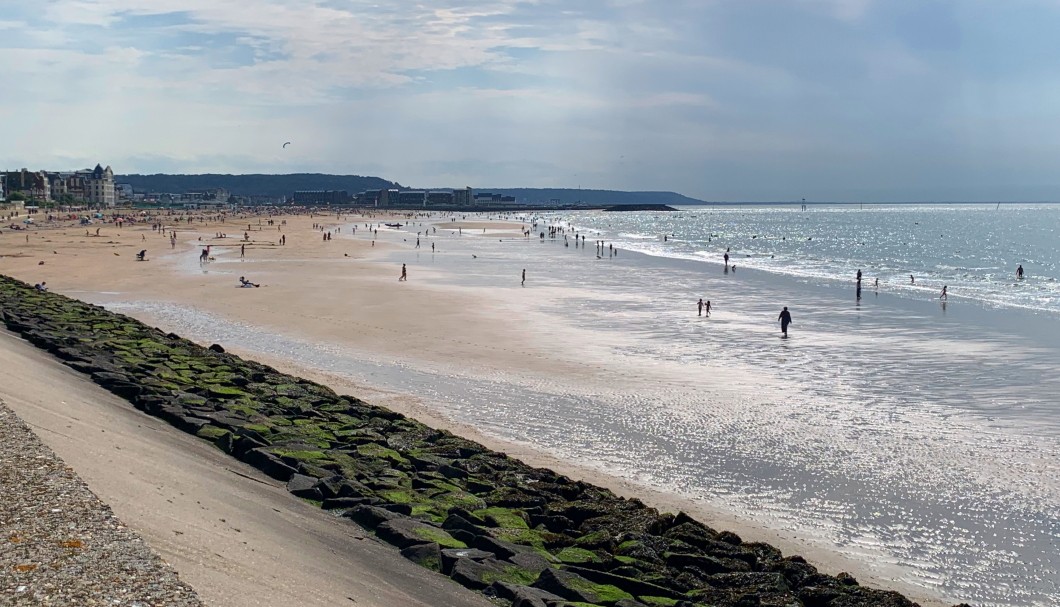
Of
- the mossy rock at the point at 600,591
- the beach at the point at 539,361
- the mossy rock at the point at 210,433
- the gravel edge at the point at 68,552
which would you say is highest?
the gravel edge at the point at 68,552

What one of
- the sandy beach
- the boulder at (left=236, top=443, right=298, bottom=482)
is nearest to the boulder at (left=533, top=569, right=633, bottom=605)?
the sandy beach

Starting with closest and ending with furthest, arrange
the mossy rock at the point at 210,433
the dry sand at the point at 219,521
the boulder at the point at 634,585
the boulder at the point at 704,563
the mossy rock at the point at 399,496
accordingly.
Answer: the dry sand at the point at 219,521 < the boulder at the point at 634,585 < the boulder at the point at 704,563 < the mossy rock at the point at 399,496 < the mossy rock at the point at 210,433

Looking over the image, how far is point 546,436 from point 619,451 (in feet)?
4.78

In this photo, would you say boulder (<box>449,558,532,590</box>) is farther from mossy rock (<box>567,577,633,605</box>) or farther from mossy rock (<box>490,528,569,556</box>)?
mossy rock (<box>490,528,569,556</box>)

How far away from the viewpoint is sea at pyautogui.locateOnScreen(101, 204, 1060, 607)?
455 inches

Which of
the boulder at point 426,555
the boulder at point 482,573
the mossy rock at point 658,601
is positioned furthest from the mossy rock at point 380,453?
the mossy rock at point 658,601

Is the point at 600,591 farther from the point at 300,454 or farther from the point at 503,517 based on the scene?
the point at 300,454

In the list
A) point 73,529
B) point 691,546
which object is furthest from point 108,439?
point 691,546

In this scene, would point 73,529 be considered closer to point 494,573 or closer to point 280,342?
point 494,573

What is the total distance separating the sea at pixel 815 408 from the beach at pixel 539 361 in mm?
86

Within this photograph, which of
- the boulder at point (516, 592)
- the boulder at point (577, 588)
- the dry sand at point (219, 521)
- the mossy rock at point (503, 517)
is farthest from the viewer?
the mossy rock at point (503, 517)

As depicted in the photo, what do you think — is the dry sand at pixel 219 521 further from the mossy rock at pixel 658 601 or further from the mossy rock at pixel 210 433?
the mossy rock at pixel 658 601

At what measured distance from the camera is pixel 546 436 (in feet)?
52.0

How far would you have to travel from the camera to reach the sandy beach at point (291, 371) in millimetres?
7590
